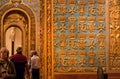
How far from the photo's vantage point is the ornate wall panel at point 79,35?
14.2m

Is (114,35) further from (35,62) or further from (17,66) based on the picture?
(17,66)

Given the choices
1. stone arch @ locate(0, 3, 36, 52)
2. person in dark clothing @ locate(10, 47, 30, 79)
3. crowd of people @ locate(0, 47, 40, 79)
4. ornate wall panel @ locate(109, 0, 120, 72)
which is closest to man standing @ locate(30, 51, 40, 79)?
crowd of people @ locate(0, 47, 40, 79)

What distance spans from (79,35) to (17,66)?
3001mm

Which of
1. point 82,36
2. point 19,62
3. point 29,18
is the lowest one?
point 19,62

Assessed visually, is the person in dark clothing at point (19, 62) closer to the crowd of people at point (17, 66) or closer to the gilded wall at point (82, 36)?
the crowd of people at point (17, 66)

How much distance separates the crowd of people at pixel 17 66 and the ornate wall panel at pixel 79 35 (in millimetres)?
779

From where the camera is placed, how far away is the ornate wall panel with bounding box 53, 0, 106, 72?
14.2 meters

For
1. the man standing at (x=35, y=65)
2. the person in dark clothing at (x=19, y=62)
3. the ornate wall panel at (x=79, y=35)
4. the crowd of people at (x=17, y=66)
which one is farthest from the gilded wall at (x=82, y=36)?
the person in dark clothing at (x=19, y=62)

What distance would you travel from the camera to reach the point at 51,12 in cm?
1441

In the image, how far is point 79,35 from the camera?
46.9ft

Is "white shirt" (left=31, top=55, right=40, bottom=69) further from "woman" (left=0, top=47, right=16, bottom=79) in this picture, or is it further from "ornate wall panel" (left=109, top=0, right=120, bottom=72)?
"woman" (left=0, top=47, right=16, bottom=79)

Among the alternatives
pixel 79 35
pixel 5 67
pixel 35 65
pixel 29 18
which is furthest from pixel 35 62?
pixel 5 67

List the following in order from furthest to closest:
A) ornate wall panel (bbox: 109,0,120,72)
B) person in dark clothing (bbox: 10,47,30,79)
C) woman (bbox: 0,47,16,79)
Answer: ornate wall panel (bbox: 109,0,120,72) < person in dark clothing (bbox: 10,47,30,79) < woman (bbox: 0,47,16,79)

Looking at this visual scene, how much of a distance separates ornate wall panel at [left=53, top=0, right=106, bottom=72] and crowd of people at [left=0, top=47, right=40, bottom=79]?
78 centimetres
